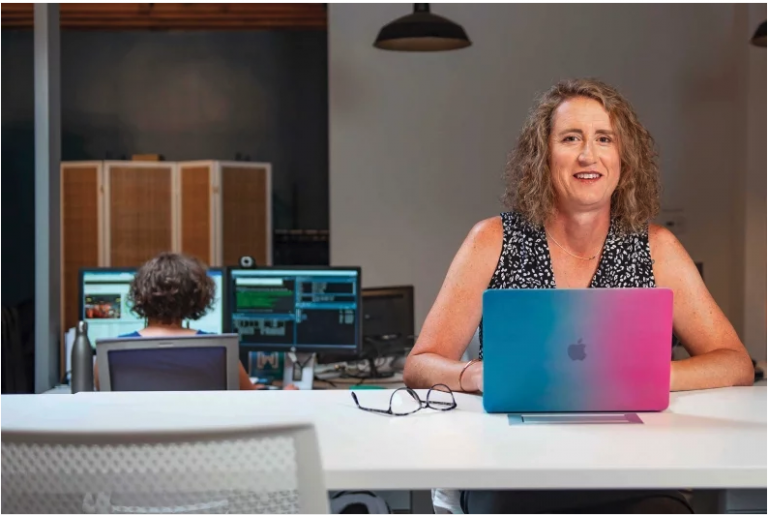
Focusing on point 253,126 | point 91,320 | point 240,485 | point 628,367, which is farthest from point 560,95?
point 253,126

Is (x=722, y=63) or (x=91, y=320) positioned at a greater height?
(x=722, y=63)

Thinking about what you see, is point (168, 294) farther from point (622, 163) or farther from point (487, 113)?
point (487, 113)

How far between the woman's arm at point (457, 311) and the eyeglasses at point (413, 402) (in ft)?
0.50

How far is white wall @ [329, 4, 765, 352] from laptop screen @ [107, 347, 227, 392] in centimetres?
485

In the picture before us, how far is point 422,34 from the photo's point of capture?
5688 millimetres

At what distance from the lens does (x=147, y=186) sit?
27.1 ft

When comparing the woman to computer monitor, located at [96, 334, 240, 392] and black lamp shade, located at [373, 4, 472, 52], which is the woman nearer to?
computer monitor, located at [96, 334, 240, 392]

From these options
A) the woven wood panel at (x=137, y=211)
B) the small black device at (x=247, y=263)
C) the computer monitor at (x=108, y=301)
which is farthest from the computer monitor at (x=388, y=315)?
the woven wood panel at (x=137, y=211)

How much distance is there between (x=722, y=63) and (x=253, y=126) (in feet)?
13.4

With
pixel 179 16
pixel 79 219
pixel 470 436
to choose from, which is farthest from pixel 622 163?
pixel 179 16

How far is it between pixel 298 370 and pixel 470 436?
9.20 ft

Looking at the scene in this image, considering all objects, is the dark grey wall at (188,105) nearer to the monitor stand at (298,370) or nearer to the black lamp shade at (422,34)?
the black lamp shade at (422,34)

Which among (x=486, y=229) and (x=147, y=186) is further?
(x=147, y=186)

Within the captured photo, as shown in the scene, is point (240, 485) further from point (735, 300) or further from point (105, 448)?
point (735, 300)
